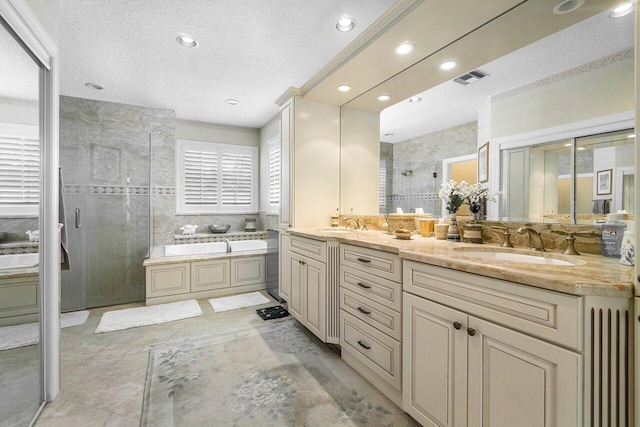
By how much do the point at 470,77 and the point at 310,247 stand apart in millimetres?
1727

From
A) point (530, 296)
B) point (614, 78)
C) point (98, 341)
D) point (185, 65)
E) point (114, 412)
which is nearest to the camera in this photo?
point (530, 296)

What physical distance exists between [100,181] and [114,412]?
2.87 meters

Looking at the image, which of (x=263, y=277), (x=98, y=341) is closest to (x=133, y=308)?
(x=98, y=341)

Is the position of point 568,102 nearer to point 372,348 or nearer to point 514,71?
point 514,71

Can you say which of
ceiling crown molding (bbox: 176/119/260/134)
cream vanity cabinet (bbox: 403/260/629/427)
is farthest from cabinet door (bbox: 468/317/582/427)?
ceiling crown molding (bbox: 176/119/260/134)

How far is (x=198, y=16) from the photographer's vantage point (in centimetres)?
213

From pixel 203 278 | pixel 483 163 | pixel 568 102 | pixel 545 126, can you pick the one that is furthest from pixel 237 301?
pixel 568 102

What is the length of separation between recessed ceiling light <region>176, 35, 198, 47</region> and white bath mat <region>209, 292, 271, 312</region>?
2670 millimetres

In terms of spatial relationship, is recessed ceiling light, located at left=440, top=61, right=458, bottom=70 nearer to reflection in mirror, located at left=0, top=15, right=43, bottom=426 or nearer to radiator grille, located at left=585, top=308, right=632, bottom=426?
radiator grille, located at left=585, top=308, right=632, bottom=426

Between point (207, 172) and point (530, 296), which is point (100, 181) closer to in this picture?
point (207, 172)

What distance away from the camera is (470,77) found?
1987 millimetres

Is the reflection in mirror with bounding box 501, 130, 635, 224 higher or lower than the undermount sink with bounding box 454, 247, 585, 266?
higher

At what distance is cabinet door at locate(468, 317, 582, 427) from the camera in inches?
34.5

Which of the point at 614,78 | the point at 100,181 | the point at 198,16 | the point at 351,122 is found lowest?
the point at 100,181
